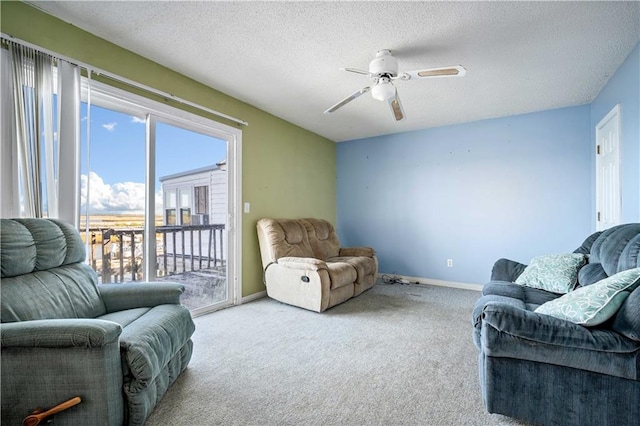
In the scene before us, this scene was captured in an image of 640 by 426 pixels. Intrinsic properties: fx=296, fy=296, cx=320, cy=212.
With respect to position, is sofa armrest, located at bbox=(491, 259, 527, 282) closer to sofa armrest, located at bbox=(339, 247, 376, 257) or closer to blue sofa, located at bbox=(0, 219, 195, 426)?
sofa armrest, located at bbox=(339, 247, 376, 257)

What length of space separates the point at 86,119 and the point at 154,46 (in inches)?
31.3

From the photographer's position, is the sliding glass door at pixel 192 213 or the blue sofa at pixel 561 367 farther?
the sliding glass door at pixel 192 213

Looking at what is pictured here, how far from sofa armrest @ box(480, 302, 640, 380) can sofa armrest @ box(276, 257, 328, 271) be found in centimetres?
191

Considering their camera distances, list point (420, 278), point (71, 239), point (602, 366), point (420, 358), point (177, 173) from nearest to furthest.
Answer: point (602, 366) → point (71, 239) → point (420, 358) → point (177, 173) → point (420, 278)

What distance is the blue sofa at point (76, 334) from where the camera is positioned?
4.16 feet

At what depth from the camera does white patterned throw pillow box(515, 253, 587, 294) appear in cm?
230

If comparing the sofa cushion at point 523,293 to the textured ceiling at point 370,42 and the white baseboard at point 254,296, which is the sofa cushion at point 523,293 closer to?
the textured ceiling at point 370,42

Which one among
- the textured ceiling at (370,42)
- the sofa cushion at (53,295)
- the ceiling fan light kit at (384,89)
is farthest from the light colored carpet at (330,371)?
the textured ceiling at (370,42)

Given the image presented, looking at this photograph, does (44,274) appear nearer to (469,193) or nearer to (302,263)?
(302,263)

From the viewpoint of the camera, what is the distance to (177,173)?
3.03 metres

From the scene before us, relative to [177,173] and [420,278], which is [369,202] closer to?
[420,278]

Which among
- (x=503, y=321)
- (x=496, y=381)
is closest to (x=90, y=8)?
(x=503, y=321)

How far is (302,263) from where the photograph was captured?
130 inches

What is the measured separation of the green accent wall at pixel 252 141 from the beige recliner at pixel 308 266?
0.28 m
